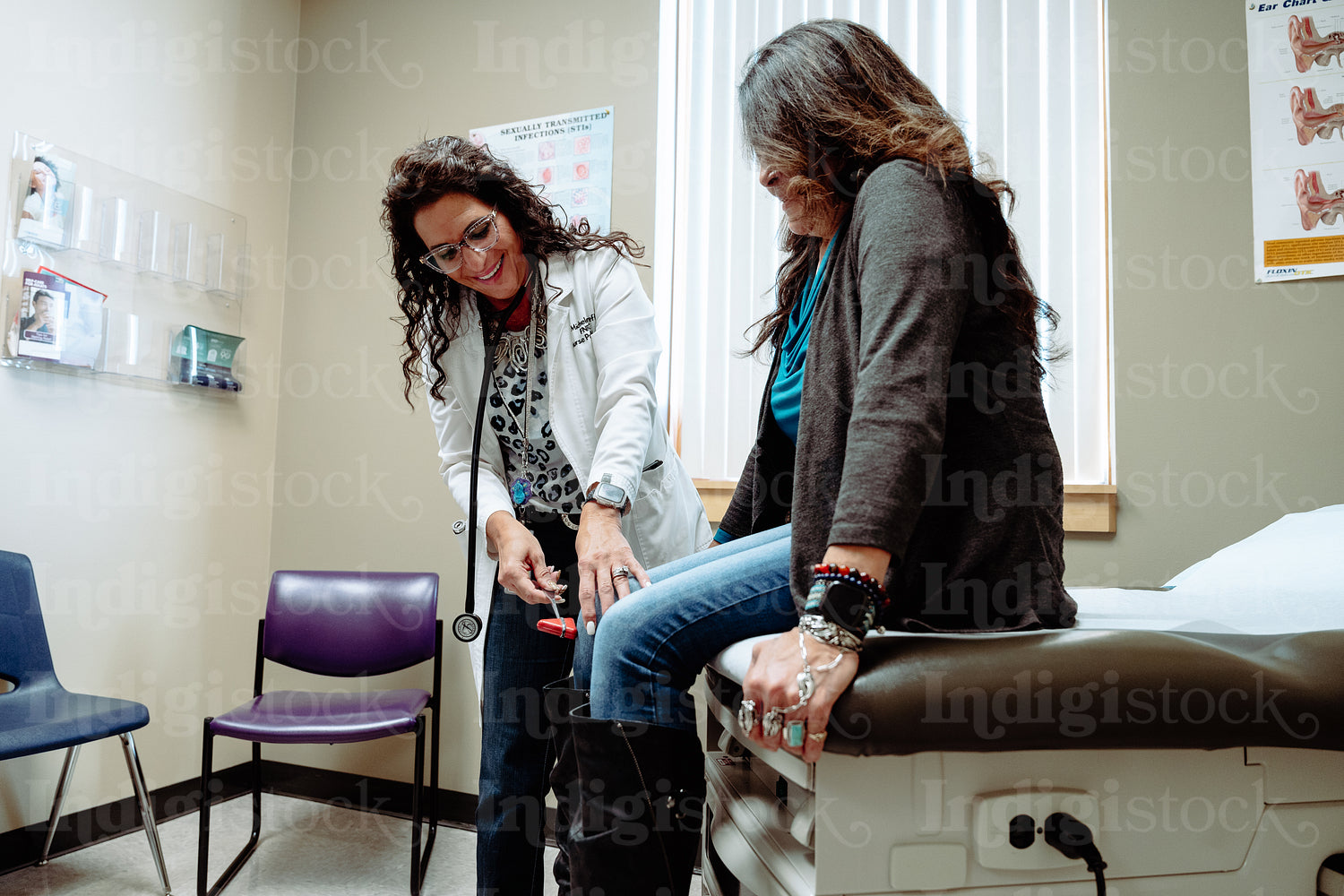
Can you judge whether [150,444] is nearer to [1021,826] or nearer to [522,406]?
[522,406]

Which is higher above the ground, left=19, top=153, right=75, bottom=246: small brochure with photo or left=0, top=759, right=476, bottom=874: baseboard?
left=19, top=153, right=75, bottom=246: small brochure with photo

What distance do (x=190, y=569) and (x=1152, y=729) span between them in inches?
101

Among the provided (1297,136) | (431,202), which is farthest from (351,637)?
(1297,136)

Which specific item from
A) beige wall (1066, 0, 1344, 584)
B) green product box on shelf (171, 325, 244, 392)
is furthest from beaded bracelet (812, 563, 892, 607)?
green product box on shelf (171, 325, 244, 392)

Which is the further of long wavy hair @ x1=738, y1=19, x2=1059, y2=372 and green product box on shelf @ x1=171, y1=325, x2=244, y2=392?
green product box on shelf @ x1=171, y1=325, x2=244, y2=392

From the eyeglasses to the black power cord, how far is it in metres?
1.09

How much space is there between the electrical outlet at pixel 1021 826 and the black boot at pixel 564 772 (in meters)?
0.39

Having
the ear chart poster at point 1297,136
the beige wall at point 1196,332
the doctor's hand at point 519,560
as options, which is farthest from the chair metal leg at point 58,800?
the ear chart poster at point 1297,136

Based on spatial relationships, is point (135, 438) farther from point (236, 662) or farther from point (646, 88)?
point (646, 88)

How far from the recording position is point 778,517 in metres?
1.16

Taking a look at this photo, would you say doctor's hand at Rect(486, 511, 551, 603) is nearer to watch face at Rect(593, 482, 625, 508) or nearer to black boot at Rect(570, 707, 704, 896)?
watch face at Rect(593, 482, 625, 508)

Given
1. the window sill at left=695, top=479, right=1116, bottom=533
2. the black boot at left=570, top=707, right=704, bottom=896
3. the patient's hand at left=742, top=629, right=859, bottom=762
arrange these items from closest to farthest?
the patient's hand at left=742, top=629, right=859, bottom=762, the black boot at left=570, top=707, right=704, bottom=896, the window sill at left=695, top=479, right=1116, bottom=533

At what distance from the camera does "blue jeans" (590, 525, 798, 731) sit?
857mm

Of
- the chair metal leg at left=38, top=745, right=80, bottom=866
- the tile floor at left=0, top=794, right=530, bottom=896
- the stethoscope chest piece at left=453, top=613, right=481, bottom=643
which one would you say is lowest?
the tile floor at left=0, top=794, right=530, bottom=896
